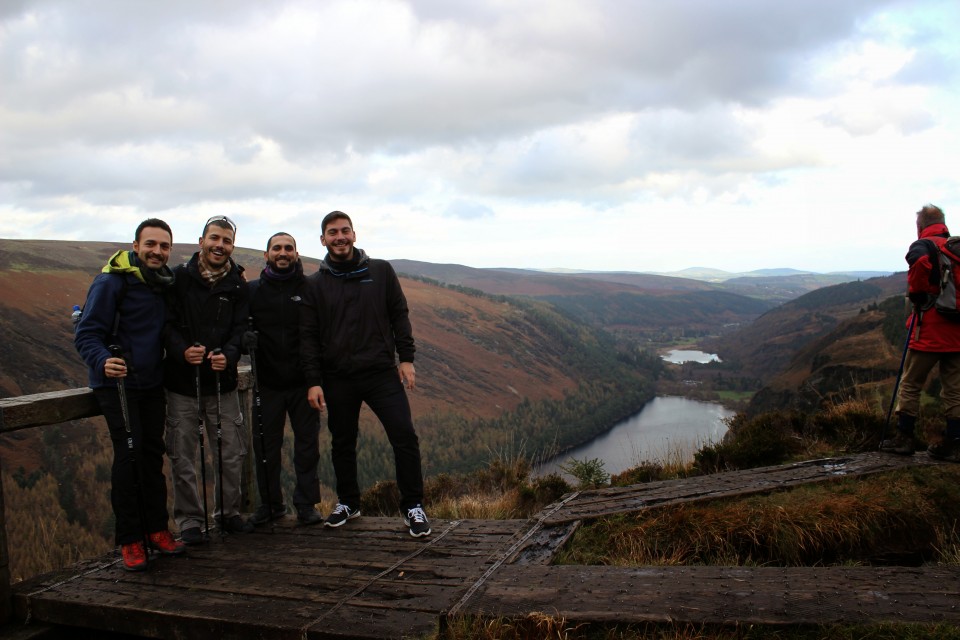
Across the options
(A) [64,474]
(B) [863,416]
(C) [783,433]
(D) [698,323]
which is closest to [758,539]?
(C) [783,433]

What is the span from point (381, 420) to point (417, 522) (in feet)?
2.79

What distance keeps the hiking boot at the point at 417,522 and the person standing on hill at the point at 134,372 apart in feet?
5.43

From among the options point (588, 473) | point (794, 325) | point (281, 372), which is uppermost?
point (281, 372)

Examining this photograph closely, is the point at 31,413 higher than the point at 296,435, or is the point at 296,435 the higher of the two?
the point at 31,413

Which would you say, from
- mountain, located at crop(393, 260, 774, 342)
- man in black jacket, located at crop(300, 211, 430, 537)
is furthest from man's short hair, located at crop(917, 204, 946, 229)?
mountain, located at crop(393, 260, 774, 342)

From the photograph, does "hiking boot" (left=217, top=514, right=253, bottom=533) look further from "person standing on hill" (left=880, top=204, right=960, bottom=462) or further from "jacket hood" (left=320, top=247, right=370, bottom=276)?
"person standing on hill" (left=880, top=204, right=960, bottom=462)

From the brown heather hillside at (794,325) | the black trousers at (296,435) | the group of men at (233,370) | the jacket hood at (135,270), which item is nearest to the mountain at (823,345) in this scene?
the brown heather hillside at (794,325)

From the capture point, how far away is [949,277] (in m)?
5.23

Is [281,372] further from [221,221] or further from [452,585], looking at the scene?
[452,585]

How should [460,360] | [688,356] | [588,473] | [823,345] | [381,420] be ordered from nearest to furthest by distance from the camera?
[381,420] → [588,473] → [823,345] → [460,360] → [688,356]

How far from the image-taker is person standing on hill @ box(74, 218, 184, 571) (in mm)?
4168

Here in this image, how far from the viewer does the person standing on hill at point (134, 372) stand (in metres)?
4.17

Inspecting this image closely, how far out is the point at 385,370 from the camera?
4938 mm

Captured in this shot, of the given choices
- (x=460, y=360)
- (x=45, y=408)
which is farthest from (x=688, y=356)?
(x=45, y=408)
